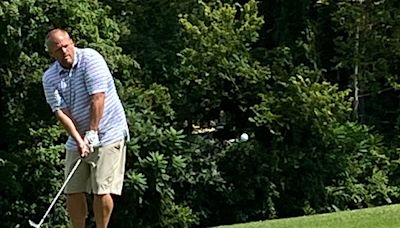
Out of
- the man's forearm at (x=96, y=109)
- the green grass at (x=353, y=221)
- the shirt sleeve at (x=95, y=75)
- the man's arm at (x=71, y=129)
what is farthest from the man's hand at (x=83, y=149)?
the green grass at (x=353, y=221)

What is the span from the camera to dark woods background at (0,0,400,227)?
11.2 metres

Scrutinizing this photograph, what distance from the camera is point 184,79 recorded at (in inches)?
481

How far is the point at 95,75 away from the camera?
230 inches

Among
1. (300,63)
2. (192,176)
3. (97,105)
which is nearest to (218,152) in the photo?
(192,176)

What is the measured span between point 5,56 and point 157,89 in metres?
1.87

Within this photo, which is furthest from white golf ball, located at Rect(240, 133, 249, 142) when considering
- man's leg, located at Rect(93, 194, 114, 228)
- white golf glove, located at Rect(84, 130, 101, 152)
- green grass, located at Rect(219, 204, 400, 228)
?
white golf glove, located at Rect(84, 130, 101, 152)

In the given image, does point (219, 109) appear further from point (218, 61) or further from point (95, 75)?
point (95, 75)

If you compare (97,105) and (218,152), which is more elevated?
(97,105)

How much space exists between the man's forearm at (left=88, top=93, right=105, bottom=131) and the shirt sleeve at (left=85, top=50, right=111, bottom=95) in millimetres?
34

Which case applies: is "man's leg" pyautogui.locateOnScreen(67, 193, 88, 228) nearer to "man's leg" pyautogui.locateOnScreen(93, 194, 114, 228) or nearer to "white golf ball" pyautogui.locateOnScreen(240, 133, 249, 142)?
"man's leg" pyautogui.locateOnScreen(93, 194, 114, 228)

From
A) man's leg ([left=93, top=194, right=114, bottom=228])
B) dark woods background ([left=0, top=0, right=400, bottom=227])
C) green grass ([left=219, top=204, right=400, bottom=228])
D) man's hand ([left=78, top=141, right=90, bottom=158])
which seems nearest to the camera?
man's hand ([left=78, top=141, right=90, bottom=158])

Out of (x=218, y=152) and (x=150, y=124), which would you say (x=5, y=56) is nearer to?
(x=150, y=124)

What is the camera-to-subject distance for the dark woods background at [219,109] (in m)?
11.2

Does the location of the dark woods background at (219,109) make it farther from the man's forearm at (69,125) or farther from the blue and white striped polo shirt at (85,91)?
the man's forearm at (69,125)
